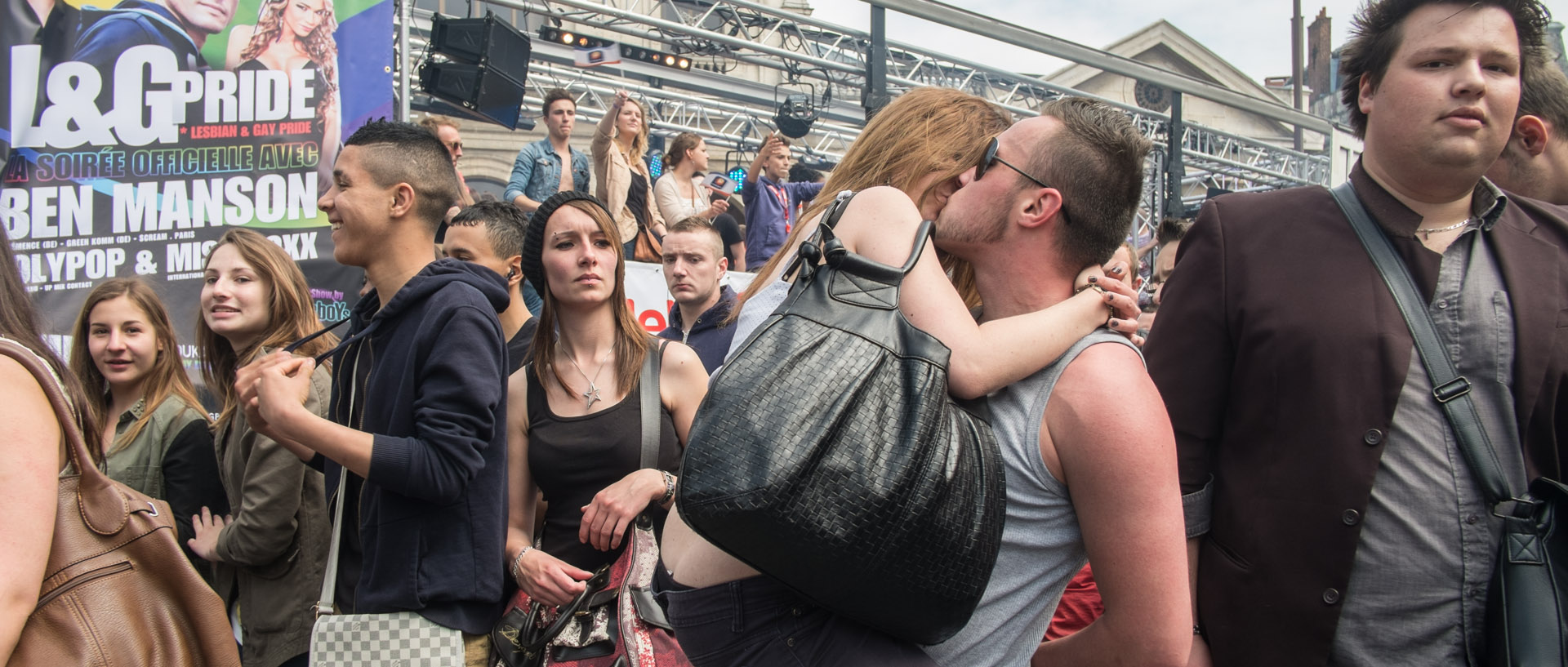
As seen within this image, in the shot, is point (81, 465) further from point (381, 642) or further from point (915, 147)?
point (915, 147)

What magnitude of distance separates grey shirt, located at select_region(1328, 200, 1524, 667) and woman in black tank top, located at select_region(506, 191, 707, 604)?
4.77 ft

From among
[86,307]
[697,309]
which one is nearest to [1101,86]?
[697,309]

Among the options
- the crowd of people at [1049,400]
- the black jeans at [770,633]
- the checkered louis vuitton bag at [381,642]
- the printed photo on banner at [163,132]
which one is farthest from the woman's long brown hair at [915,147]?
the printed photo on banner at [163,132]

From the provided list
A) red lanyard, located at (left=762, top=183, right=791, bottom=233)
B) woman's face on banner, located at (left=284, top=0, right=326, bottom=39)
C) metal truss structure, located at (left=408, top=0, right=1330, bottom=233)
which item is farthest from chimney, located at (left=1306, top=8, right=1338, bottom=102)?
woman's face on banner, located at (left=284, top=0, right=326, bottom=39)

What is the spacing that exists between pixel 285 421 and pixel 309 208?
316 centimetres

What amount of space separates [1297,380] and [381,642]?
1972 millimetres

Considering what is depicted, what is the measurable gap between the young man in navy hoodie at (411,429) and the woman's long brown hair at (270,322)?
946 mm

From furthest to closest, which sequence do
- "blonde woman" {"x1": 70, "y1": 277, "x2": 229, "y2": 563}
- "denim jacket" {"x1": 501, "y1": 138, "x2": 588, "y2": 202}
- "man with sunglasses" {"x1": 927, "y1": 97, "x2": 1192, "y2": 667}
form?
"denim jacket" {"x1": 501, "y1": 138, "x2": 588, "y2": 202} → "blonde woman" {"x1": 70, "y1": 277, "x2": 229, "y2": 563} → "man with sunglasses" {"x1": 927, "y1": 97, "x2": 1192, "y2": 667}

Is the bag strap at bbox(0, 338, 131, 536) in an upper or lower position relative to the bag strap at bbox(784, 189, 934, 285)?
lower

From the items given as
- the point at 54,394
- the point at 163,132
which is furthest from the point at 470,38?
the point at 54,394

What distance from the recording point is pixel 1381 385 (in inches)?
71.6

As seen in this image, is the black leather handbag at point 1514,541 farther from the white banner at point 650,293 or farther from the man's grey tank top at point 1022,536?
the white banner at point 650,293

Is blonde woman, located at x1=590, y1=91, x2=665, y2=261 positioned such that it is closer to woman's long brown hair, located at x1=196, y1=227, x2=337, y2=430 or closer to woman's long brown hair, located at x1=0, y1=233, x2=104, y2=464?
woman's long brown hair, located at x1=196, y1=227, x2=337, y2=430

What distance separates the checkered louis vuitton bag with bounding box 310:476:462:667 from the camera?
222 centimetres
